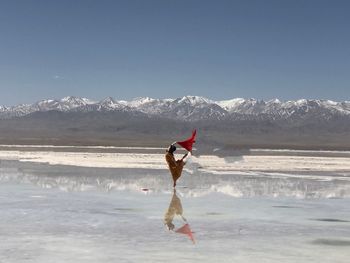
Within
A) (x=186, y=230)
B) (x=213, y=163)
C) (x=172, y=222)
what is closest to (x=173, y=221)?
(x=172, y=222)

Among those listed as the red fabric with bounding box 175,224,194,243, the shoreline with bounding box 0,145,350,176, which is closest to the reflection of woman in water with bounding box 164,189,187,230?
the red fabric with bounding box 175,224,194,243

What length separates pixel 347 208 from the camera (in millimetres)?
17422

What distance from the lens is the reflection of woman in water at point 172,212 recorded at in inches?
561

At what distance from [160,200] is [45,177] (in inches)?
382

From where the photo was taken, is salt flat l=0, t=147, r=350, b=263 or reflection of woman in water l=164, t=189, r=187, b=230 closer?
salt flat l=0, t=147, r=350, b=263

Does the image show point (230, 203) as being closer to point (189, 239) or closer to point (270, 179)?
point (189, 239)

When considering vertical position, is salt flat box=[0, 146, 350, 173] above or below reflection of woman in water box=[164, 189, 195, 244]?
above

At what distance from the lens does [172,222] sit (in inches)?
567

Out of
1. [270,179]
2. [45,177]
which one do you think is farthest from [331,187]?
[45,177]

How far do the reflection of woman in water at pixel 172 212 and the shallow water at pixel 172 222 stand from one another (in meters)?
0.03

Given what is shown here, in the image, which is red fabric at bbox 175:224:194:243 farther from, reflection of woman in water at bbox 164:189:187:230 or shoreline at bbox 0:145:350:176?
shoreline at bbox 0:145:350:176

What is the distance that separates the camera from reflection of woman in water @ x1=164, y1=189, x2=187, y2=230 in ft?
46.8

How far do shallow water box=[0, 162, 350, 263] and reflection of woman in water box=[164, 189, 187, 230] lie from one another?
31 mm

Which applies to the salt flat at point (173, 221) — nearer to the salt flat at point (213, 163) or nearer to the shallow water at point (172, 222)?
the shallow water at point (172, 222)
